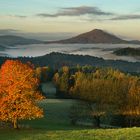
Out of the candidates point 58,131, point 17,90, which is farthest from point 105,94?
point 58,131

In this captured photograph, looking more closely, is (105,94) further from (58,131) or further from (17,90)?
(58,131)

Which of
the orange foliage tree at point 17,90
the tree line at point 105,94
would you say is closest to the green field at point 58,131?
the orange foliage tree at point 17,90

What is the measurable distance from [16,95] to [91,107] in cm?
5540

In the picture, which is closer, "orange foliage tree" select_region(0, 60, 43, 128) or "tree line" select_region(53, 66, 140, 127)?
"orange foliage tree" select_region(0, 60, 43, 128)

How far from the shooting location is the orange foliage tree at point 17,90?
73125 mm

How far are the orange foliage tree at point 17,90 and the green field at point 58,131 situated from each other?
3.01 meters

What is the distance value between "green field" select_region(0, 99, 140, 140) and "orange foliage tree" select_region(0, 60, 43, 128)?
3014 millimetres

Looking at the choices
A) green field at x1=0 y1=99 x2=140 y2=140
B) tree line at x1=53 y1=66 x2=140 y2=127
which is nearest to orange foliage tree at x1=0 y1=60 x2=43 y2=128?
green field at x1=0 y1=99 x2=140 y2=140

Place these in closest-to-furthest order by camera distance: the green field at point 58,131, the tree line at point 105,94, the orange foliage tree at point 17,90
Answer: the green field at point 58,131
the orange foliage tree at point 17,90
the tree line at point 105,94

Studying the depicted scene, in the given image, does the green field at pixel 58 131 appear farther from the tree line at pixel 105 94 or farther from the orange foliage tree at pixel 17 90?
the tree line at pixel 105 94

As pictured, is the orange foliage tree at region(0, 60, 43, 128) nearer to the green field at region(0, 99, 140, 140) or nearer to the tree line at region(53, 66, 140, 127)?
the green field at region(0, 99, 140, 140)

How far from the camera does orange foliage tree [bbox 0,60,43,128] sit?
73125 millimetres

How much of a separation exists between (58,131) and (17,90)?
1599 cm

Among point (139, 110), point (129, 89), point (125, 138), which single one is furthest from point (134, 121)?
point (125, 138)
